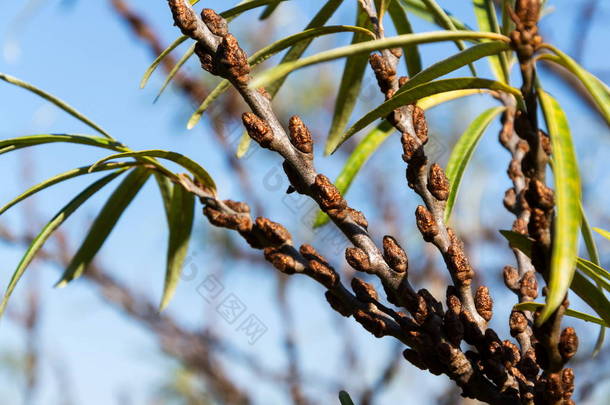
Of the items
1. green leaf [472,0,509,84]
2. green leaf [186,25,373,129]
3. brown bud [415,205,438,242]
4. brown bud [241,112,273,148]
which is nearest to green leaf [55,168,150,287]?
green leaf [186,25,373,129]

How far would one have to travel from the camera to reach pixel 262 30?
10.7ft

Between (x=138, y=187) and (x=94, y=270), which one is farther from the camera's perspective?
(x=94, y=270)

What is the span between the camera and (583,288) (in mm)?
575

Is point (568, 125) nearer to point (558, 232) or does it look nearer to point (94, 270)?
point (558, 232)

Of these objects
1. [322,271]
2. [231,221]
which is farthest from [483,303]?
[231,221]

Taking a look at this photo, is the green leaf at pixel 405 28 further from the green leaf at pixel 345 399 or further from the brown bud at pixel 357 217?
the green leaf at pixel 345 399

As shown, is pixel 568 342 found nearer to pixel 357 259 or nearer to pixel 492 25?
pixel 357 259

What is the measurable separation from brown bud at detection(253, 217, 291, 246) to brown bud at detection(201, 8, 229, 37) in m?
0.18

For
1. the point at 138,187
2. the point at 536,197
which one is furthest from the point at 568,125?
the point at 138,187

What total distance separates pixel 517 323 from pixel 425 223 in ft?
→ 0.44

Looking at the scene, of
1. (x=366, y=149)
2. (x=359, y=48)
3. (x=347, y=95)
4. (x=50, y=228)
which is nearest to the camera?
(x=359, y=48)

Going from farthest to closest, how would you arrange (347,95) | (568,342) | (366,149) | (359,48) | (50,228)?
(347,95)
(366,149)
(50,228)
(568,342)
(359,48)

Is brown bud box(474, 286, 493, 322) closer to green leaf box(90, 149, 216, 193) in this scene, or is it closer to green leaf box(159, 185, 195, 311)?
green leaf box(90, 149, 216, 193)

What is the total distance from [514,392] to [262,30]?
9.42ft
